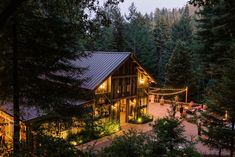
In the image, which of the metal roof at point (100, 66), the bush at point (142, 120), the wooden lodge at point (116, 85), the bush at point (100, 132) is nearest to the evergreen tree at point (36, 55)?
the bush at point (100, 132)

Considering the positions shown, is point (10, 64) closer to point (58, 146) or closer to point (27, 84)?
point (27, 84)

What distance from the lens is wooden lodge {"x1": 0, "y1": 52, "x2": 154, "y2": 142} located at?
893 inches

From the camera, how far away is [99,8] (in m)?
7.14

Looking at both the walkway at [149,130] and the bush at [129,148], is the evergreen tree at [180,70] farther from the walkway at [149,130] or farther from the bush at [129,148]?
the bush at [129,148]

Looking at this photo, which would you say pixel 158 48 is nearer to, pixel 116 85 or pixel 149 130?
pixel 116 85

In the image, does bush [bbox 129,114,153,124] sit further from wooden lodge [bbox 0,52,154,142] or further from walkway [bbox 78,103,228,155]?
walkway [bbox 78,103,228,155]

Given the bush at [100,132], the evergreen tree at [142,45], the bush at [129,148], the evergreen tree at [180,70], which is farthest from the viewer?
the evergreen tree at [142,45]

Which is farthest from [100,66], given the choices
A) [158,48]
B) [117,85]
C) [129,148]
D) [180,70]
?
[158,48]

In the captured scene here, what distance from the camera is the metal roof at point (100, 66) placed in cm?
2238

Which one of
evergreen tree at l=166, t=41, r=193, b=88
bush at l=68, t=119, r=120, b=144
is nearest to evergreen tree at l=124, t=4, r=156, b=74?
evergreen tree at l=166, t=41, r=193, b=88

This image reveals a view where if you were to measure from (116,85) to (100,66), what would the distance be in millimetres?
2272

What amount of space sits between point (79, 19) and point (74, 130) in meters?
14.6

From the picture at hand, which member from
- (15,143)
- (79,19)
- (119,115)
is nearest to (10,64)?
(79,19)

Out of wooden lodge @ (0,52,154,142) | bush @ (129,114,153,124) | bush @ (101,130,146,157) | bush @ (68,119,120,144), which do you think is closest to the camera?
bush @ (101,130,146,157)
